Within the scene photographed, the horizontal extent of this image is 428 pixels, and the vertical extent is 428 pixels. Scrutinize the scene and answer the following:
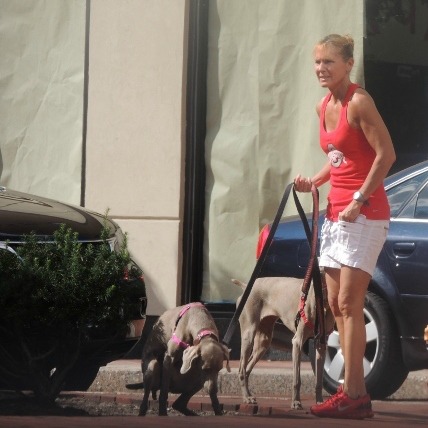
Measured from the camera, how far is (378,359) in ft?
33.8

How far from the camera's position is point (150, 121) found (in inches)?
→ 532

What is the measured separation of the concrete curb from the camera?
1095cm

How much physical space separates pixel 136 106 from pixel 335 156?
5.32 metres

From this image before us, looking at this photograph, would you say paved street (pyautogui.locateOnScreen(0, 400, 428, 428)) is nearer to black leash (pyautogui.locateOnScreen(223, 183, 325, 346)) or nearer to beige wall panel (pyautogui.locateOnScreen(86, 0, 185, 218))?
black leash (pyautogui.locateOnScreen(223, 183, 325, 346))

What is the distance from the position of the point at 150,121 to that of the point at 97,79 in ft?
2.10

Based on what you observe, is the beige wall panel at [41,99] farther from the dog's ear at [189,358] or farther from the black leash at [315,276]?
the dog's ear at [189,358]

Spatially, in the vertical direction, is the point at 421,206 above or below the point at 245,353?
above

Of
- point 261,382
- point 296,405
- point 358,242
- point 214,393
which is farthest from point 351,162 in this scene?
point 261,382

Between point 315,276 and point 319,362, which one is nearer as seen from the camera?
point 315,276

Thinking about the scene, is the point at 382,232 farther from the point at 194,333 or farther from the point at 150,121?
the point at 150,121

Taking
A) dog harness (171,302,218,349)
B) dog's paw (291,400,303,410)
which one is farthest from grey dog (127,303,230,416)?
dog's paw (291,400,303,410)

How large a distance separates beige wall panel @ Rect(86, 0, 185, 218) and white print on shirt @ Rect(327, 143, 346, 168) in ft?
16.6

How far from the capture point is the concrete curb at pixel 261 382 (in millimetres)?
10953

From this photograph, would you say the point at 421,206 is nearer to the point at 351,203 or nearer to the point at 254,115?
the point at 351,203
